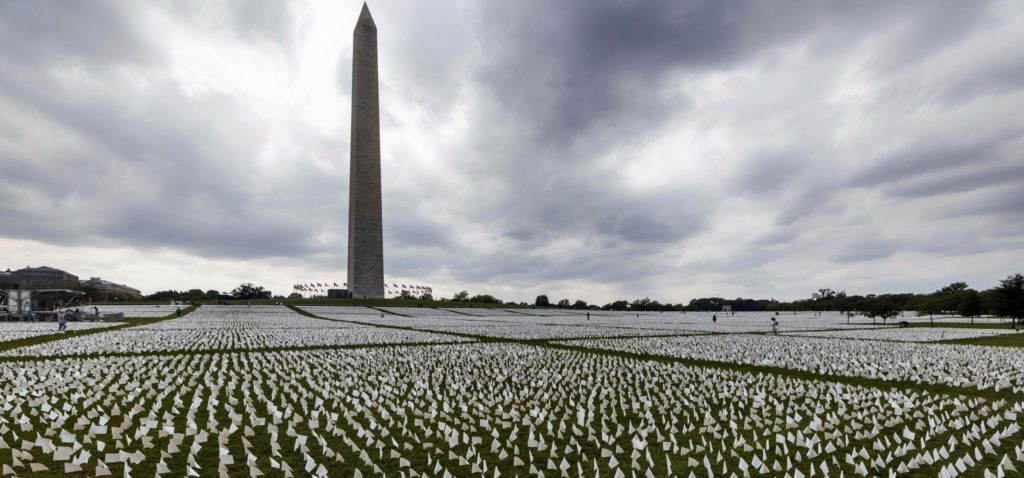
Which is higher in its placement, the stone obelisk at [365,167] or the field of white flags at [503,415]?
the stone obelisk at [365,167]

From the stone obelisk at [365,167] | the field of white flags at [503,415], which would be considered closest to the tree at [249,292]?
the stone obelisk at [365,167]

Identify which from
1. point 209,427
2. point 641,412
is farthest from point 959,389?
point 209,427

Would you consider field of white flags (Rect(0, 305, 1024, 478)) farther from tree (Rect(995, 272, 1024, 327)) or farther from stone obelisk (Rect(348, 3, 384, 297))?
stone obelisk (Rect(348, 3, 384, 297))

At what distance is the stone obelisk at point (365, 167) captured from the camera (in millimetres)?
71312

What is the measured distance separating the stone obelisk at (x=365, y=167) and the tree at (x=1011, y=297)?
69.9 meters

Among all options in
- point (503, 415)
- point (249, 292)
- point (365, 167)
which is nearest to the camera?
point (503, 415)

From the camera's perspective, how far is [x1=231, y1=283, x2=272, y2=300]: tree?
4865 inches

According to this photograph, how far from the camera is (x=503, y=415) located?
947 cm

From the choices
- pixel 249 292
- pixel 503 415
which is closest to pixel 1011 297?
pixel 503 415

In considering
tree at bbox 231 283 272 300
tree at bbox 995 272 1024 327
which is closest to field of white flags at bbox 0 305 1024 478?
tree at bbox 995 272 1024 327

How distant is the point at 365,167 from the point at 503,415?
6783 cm

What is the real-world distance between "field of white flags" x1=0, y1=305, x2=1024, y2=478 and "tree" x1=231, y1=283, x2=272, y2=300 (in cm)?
11539

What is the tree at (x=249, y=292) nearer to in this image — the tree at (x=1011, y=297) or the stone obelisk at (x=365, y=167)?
the stone obelisk at (x=365, y=167)

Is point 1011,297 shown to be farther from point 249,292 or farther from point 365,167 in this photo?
point 249,292
